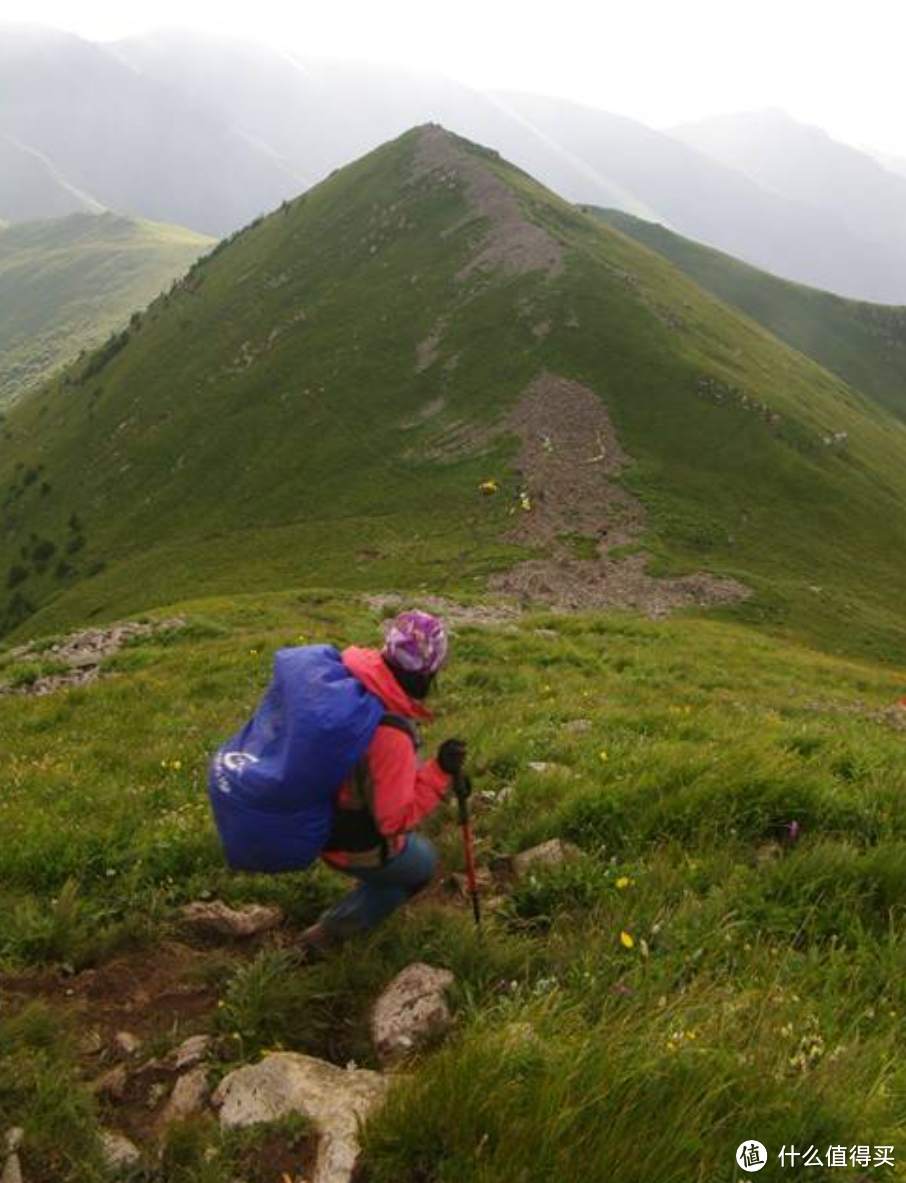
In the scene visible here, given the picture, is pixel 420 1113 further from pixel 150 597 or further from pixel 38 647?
pixel 150 597

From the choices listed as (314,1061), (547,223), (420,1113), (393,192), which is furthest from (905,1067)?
(393,192)

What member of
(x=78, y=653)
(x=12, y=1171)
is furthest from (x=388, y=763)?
(x=78, y=653)

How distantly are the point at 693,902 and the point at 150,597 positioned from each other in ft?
163

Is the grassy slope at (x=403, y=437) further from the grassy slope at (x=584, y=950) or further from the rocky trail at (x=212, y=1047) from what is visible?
the rocky trail at (x=212, y=1047)

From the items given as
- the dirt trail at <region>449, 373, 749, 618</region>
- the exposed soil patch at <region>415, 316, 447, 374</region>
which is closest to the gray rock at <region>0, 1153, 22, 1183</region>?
the dirt trail at <region>449, 373, 749, 618</region>

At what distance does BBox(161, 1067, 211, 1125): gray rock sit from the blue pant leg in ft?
4.88

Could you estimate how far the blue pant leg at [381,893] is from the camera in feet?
20.7

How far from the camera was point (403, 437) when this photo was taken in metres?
61.7

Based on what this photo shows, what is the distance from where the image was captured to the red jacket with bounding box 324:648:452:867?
5648 millimetres

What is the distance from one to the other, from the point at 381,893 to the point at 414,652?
1.98 metres

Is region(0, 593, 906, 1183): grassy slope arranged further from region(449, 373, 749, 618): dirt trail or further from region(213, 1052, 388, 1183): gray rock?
region(449, 373, 749, 618): dirt trail

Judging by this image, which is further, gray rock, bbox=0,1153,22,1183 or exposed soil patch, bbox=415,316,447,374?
exposed soil patch, bbox=415,316,447,374

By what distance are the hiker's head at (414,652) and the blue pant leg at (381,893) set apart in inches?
52.6

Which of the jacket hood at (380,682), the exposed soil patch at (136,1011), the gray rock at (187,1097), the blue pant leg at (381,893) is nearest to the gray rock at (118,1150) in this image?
the exposed soil patch at (136,1011)
